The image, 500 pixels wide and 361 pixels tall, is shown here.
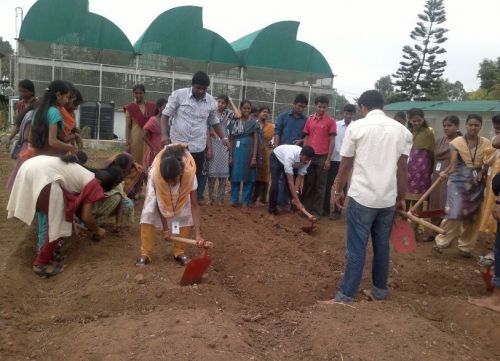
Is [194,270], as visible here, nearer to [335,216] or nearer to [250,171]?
[250,171]

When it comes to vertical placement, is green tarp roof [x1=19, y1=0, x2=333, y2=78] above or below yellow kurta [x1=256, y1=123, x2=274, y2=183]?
above

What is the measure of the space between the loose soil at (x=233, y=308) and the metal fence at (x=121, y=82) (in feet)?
37.3

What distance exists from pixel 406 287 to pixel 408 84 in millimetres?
29757

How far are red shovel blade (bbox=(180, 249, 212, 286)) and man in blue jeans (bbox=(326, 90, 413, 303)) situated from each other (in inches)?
40.0

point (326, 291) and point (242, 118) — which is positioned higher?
point (242, 118)

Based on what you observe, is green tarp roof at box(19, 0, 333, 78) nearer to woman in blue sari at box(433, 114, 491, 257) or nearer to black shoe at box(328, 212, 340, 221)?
black shoe at box(328, 212, 340, 221)

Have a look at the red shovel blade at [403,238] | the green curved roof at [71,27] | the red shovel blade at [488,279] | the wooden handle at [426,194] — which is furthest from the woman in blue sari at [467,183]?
the green curved roof at [71,27]

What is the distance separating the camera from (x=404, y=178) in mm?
3355

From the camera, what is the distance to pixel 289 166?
541 cm

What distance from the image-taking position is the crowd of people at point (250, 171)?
326 centimetres

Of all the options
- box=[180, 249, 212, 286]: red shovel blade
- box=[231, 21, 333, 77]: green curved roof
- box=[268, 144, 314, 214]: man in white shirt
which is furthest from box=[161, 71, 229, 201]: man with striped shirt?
box=[231, 21, 333, 77]: green curved roof

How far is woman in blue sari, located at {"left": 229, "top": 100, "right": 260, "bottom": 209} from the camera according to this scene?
5.98 metres

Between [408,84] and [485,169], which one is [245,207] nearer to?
[485,169]

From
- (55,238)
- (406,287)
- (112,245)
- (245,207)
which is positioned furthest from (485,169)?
(55,238)
